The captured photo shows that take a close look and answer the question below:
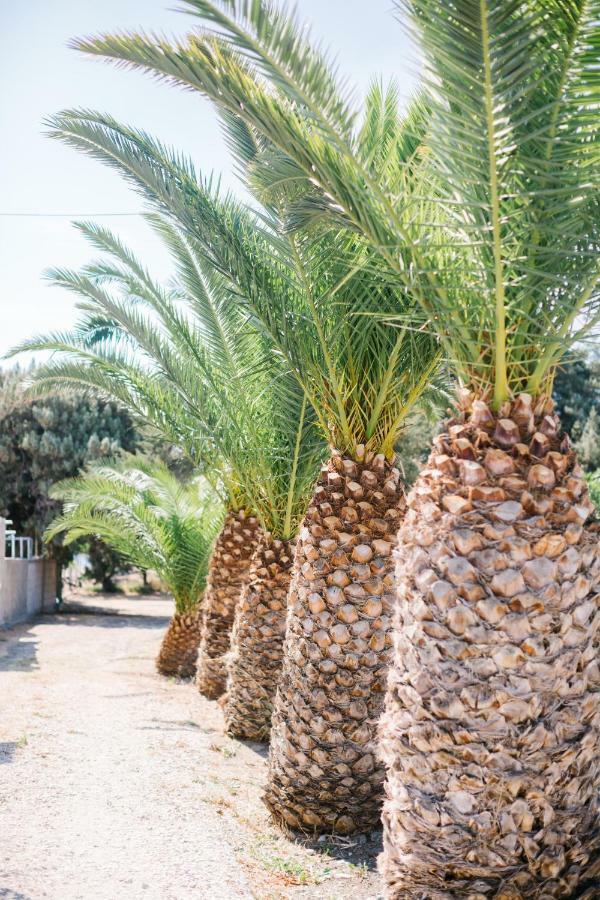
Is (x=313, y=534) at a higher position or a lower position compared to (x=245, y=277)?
lower

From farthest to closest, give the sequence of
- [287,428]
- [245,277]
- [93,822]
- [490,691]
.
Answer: [287,428], [245,277], [93,822], [490,691]

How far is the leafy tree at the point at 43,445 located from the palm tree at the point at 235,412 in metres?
11.6

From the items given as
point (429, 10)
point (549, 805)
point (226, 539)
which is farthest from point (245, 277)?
point (226, 539)

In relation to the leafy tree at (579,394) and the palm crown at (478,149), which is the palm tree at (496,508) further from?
the leafy tree at (579,394)

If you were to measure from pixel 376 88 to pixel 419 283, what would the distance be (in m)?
3.04

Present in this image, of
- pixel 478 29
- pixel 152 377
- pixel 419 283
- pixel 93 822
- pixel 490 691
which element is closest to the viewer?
pixel 478 29

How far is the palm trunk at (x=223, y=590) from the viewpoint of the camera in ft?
31.4

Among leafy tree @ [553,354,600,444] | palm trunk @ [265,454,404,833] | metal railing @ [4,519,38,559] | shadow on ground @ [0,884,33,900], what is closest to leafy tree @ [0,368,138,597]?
metal railing @ [4,519,38,559]

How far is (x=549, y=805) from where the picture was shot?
3.20 m

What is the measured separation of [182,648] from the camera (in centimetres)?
1202

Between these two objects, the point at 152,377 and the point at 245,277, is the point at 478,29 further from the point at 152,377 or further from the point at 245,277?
the point at 152,377

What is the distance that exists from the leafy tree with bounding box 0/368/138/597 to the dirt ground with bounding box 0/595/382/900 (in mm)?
11386

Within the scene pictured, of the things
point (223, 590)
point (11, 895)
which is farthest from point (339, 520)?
point (223, 590)

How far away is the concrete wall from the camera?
16.0 meters
